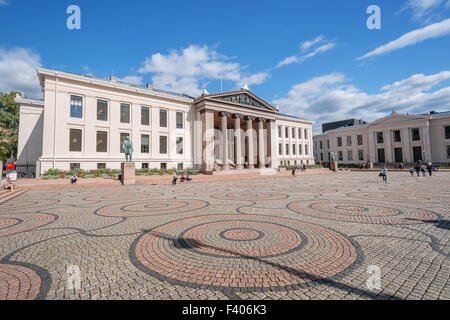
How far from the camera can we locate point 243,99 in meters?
41.3

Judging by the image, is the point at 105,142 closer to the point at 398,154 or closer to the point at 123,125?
the point at 123,125

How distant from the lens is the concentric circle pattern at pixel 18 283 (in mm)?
3102

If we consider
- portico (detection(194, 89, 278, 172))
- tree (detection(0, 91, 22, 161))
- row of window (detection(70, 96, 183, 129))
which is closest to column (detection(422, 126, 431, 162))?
portico (detection(194, 89, 278, 172))

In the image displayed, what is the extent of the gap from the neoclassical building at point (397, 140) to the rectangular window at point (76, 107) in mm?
68727

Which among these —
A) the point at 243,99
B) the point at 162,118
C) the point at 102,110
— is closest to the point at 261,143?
the point at 243,99

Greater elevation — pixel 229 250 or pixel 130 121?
pixel 130 121

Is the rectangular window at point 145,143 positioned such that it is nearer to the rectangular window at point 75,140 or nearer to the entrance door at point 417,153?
the rectangular window at point 75,140

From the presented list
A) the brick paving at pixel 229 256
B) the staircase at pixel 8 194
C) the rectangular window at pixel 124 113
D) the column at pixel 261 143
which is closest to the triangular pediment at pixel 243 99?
the column at pixel 261 143

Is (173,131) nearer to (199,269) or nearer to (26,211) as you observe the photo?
(26,211)

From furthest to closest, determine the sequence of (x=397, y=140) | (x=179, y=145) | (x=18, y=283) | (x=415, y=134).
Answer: (x=397, y=140), (x=415, y=134), (x=179, y=145), (x=18, y=283)

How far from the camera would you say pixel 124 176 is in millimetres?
21672

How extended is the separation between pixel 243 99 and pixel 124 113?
71.1 feet
